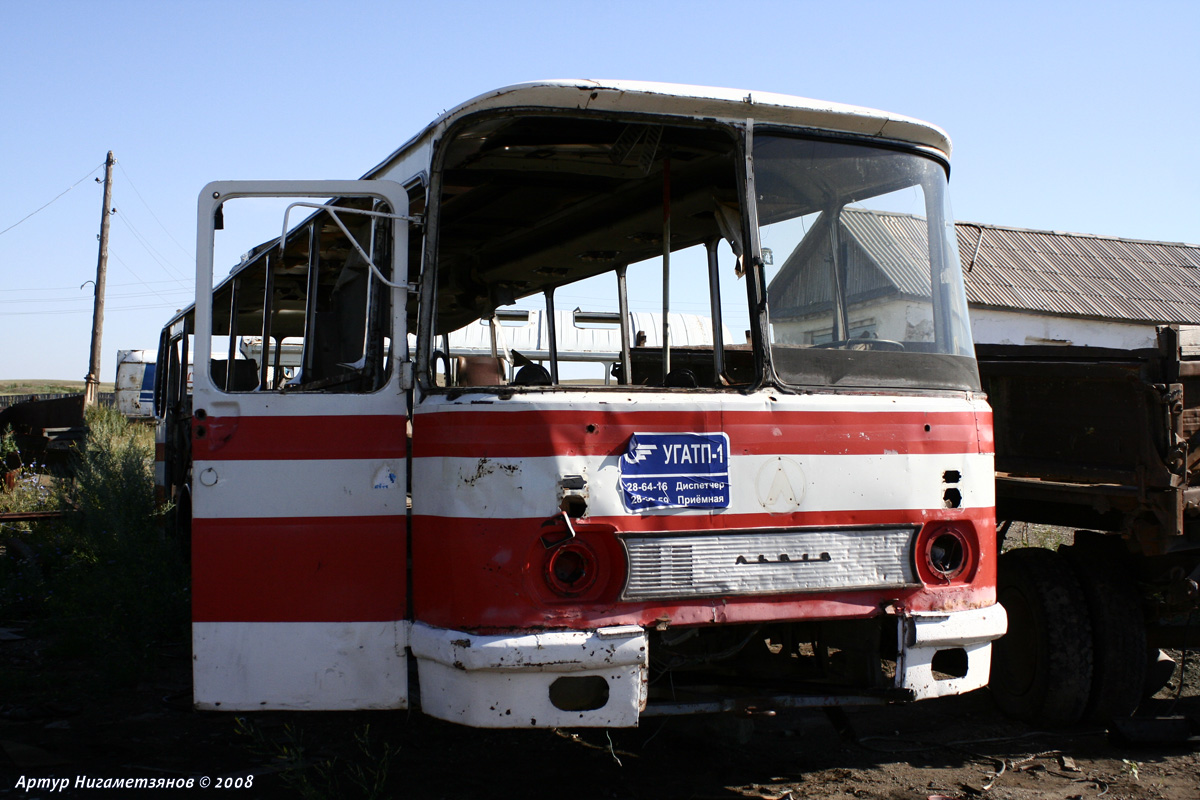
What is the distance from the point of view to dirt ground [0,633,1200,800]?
13.3 feet

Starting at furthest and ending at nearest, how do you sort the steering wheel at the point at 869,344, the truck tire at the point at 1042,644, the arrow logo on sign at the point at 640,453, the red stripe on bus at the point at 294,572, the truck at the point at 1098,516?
the truck tire at the point at 1042,644 → the truck at the point at 1098,516 → the steering wheel at the point at 869,344 → the red stripe on bus at the point at 294,572 → the arrow logo on sign at the point at 640,453

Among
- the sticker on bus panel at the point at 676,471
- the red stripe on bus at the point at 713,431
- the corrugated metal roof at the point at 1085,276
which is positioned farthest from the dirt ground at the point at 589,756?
the corrugated metal roof at the point at 1085,276

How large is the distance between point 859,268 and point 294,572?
8.38 ft

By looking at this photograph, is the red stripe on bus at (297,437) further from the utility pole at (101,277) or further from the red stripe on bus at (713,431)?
the utility pole at (101,277)

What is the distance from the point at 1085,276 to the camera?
23.6 m

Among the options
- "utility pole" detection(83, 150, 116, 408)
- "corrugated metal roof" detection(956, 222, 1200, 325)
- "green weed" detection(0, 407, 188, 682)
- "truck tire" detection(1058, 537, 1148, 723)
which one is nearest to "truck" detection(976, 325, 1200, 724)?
"truck tire" detection(1058, 537, 1148, 723)

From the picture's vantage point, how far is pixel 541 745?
15.2 feet

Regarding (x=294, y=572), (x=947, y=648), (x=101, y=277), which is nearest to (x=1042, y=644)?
(x=947, y=648)

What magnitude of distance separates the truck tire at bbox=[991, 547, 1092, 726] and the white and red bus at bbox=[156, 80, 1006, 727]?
4.46 ft

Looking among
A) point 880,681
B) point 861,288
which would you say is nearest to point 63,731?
point 880,681

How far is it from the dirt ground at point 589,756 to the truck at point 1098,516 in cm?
29

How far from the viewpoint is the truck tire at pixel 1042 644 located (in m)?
4.92

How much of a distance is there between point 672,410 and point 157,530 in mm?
6247

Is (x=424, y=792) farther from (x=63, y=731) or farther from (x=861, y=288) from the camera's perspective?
(x=861, y=288)
